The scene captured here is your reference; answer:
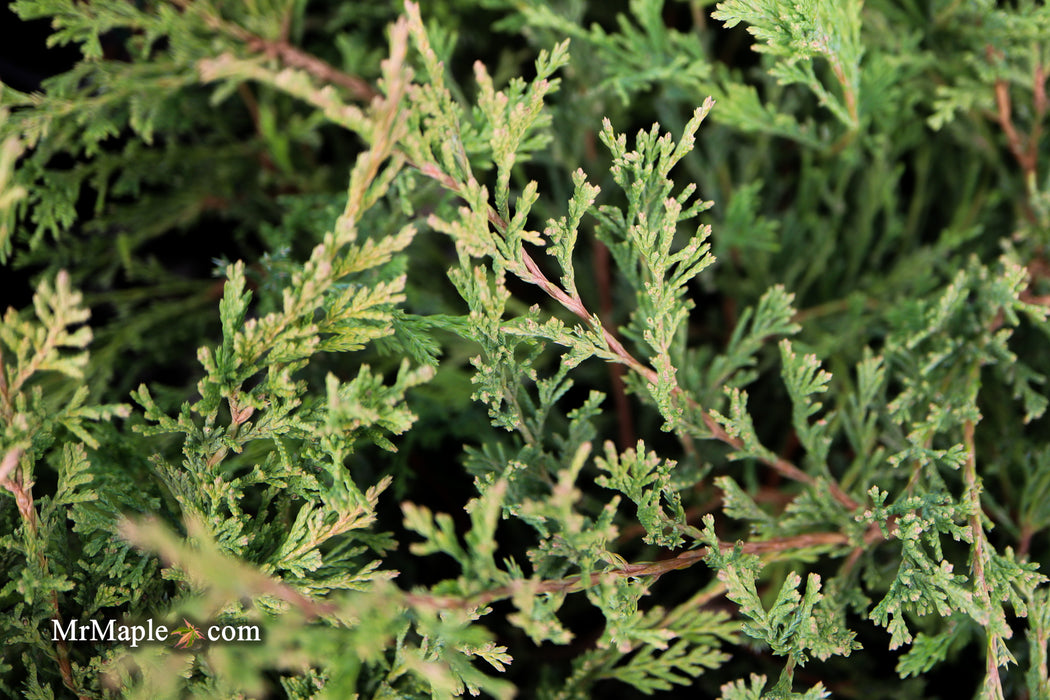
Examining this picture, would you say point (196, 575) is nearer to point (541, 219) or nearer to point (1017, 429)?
point (541, 219)

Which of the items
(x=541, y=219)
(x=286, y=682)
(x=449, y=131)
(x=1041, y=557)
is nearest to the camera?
(x=449, y=131)

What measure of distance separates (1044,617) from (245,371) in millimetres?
1313

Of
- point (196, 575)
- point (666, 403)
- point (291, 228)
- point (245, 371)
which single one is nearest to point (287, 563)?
point (196, 575)

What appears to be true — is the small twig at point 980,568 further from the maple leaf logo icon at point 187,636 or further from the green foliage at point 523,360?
the maple leaf logo icon at point 187,636

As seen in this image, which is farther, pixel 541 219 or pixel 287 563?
pixel 541 219

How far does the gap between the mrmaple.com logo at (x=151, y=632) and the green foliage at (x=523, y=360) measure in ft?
0.06

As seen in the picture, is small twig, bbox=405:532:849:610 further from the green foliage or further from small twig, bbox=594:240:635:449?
small twig, bbox=594:240:635:449

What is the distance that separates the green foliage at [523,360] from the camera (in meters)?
1.08

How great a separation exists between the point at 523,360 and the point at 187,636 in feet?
2.62

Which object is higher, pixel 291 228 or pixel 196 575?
pixel 291 228

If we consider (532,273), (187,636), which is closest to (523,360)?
(532,273)

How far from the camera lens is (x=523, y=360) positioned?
1620mm

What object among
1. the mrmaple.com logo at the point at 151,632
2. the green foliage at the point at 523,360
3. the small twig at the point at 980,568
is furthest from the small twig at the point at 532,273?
the mrmaple.com logo at the point at 151,632

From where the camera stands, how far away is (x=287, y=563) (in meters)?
1.14
